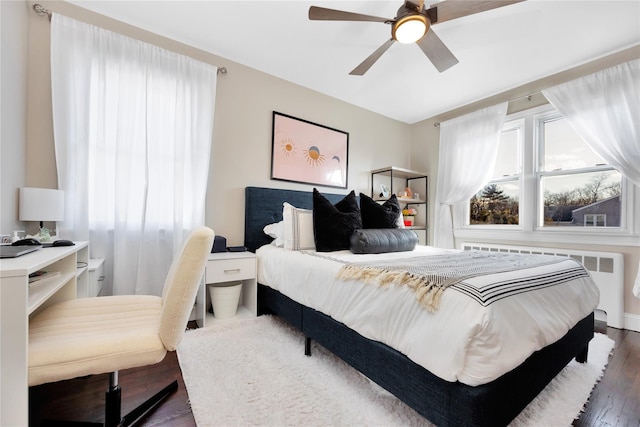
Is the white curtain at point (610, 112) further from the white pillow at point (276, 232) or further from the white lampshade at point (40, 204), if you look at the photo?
the white lampshade at point (40, 204)

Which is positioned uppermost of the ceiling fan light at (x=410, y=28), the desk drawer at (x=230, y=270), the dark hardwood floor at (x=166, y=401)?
the ceiling fan light at (x=410, y=28)

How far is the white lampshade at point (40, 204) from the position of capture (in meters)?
1.61

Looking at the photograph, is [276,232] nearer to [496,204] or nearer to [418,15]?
[418,15]

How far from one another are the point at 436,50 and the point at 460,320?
1.95 meters

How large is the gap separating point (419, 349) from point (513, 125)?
3.36m

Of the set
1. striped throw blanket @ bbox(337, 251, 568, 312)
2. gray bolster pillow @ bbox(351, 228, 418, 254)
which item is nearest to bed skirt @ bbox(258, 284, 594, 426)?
striped throw blanket @ bbox(337, 251, 568, 312)

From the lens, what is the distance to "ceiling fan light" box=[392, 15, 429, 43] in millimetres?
1636

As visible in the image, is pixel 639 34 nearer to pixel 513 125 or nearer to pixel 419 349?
pixel 513 125

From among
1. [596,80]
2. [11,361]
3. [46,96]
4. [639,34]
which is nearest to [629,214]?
[596,80]

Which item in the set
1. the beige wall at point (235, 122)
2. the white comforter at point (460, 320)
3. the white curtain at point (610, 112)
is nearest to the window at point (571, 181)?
the white curtain at point (610, 112)

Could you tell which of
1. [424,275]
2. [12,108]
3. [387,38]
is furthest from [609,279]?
[12,108]

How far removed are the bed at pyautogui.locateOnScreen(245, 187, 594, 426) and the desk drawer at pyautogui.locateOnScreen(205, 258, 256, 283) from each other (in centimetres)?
56

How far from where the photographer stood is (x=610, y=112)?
2.44 m

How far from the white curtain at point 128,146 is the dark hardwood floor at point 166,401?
778 millimetres
